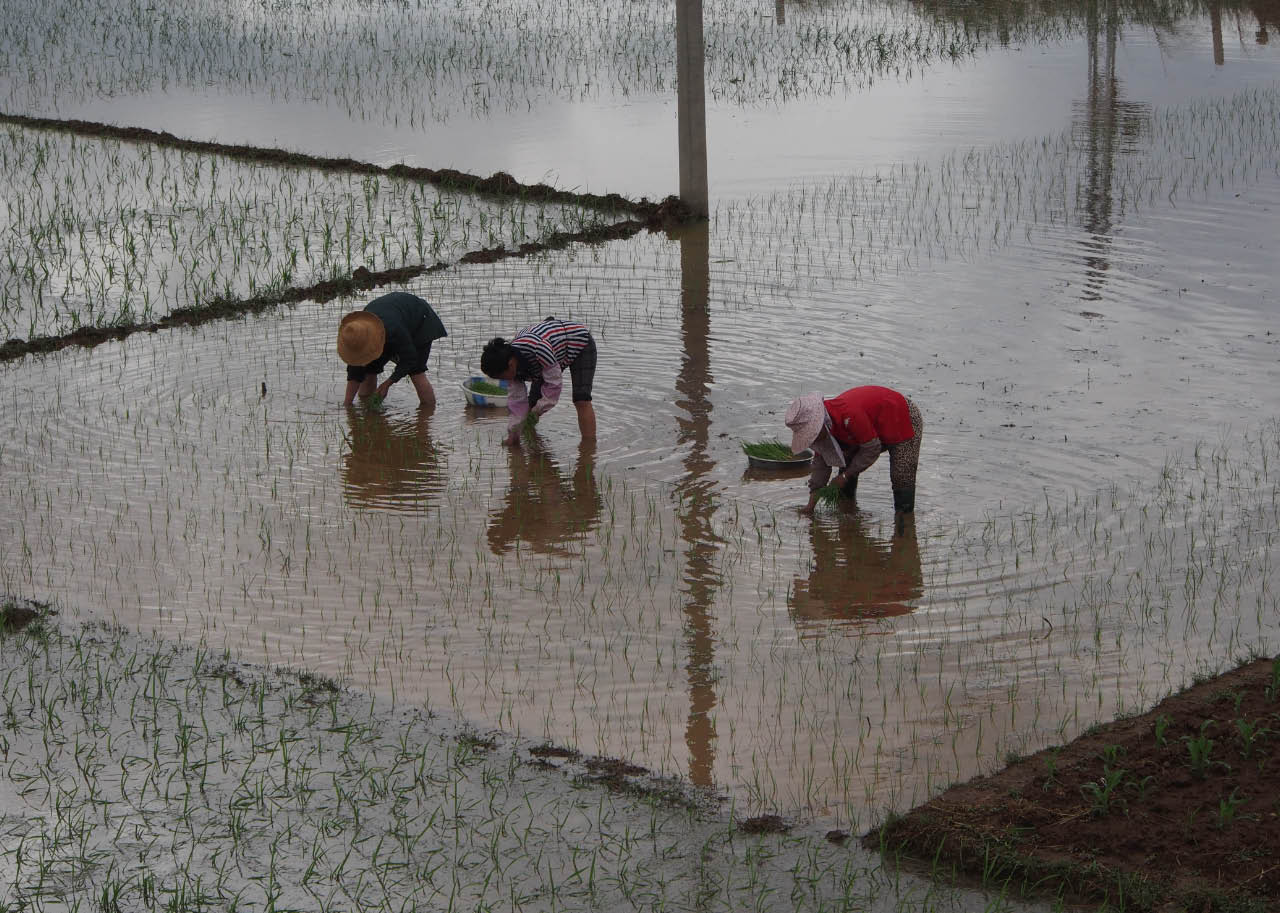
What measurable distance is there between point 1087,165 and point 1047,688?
1006 cm

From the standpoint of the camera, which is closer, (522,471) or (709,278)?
(522,471)

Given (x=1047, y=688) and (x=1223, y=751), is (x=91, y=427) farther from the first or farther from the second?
Answer: (x=1223, y=751)

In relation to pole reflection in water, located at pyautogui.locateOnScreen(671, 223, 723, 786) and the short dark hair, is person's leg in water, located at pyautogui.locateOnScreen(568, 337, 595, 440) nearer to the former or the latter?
pole reflection in water, located at pyautogui.locateOnScreen(671, 223, 723, 786)

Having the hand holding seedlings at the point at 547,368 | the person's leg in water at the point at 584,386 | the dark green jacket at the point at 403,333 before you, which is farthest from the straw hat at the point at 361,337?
the person's leg in water at the point at 584,386

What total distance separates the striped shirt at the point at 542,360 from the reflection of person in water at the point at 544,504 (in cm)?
23

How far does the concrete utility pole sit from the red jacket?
6.84 metres

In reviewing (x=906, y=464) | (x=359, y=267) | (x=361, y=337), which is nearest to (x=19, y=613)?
(x=361, y=337)

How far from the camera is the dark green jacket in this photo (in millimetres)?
7945

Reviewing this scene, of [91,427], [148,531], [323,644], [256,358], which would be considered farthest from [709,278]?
[323,644]

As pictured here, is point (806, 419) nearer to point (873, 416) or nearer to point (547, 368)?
point (873, 416)

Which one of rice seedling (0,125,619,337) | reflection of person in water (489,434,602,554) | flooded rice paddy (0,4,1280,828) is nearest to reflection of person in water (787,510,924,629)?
flooded rice paddy (0,4,1280,828)

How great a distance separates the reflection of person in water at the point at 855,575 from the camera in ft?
18.9

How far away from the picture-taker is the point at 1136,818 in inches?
161

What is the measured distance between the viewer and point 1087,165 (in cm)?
1402
